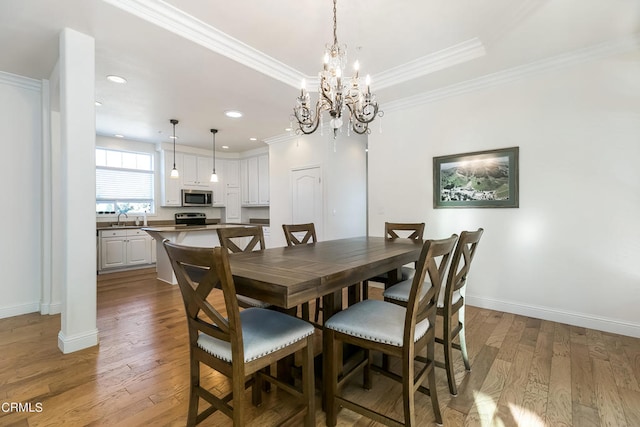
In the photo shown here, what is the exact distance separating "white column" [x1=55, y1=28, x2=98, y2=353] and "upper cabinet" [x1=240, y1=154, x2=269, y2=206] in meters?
4.31

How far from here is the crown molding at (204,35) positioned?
212 cm

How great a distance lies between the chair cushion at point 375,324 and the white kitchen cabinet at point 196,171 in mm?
5770

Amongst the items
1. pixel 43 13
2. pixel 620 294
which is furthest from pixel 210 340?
pixel 620 294

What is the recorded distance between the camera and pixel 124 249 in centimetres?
538

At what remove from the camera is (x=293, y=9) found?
2217 millimetres

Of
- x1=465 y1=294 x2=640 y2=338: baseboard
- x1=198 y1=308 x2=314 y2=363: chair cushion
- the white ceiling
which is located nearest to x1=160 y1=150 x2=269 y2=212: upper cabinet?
the white ceiling

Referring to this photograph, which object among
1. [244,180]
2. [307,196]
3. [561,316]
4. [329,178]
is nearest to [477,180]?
[561,316]

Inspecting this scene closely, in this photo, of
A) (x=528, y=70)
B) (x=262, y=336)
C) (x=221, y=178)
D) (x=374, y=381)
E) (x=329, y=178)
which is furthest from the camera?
(x=221, y=178)

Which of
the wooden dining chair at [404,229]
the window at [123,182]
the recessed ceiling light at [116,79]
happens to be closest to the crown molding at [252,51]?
the recessed ceiling light at [116,79]

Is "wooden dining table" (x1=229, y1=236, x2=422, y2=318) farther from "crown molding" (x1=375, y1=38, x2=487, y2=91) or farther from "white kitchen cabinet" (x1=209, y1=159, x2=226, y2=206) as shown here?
"white kitchen cabinet" (x1=209, y1=159, x2=226, y2=206)

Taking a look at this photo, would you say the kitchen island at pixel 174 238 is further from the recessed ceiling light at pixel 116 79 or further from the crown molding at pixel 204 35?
the crown molding at pixel 204 35

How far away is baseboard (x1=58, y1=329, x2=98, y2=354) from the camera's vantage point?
226 centimetres

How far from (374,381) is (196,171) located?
5935 millimetres

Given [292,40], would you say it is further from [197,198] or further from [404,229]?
[197,198]
